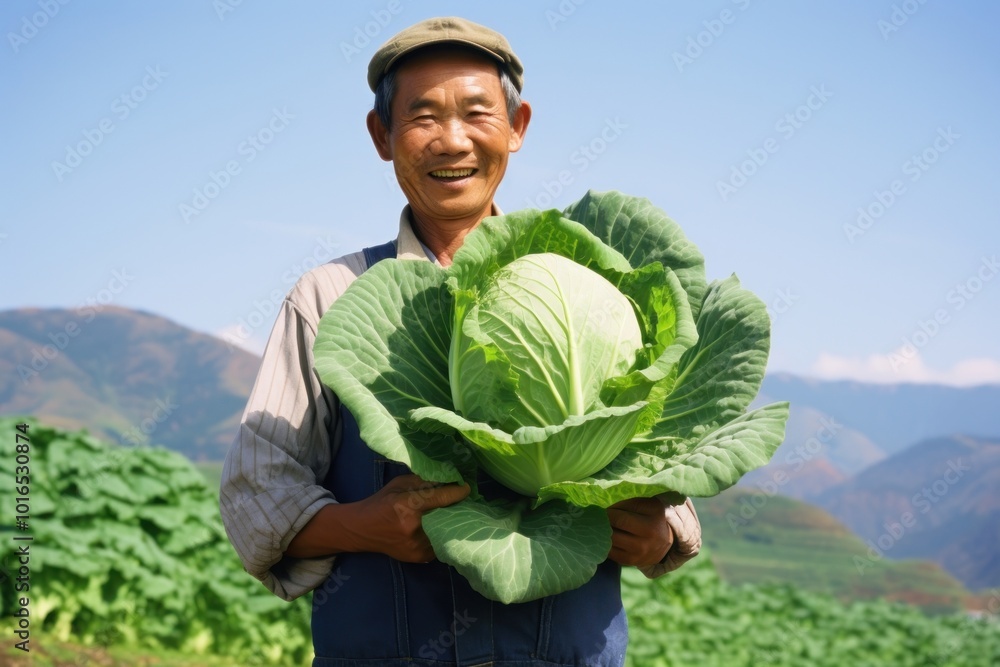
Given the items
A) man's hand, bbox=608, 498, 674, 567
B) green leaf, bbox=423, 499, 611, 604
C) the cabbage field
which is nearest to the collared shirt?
man's hand, bbox=608, 498, 674, 567

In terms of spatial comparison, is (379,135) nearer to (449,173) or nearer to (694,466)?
(449,173)

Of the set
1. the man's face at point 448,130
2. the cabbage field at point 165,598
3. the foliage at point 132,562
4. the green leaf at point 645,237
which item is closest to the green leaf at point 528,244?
the green leaf at point 645,237

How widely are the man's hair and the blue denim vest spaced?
870 mm

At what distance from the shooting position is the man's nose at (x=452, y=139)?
247cm

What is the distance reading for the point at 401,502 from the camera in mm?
2111

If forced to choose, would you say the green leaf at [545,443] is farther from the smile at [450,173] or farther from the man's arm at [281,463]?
the smile at [450,173]

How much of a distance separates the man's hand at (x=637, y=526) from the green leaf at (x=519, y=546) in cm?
9

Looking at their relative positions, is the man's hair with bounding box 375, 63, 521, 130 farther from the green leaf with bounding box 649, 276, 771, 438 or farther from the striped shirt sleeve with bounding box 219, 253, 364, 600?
the green leaf with bounding box 649, 276, 771, 438

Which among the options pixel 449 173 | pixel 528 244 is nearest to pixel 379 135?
pixel 449 173

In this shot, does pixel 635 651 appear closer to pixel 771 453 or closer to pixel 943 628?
pixel 943 628

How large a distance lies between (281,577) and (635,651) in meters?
5.83

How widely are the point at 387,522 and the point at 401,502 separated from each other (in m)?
0.06

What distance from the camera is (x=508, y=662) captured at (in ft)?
7.44

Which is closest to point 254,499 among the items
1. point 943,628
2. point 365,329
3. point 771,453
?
point 365,329
